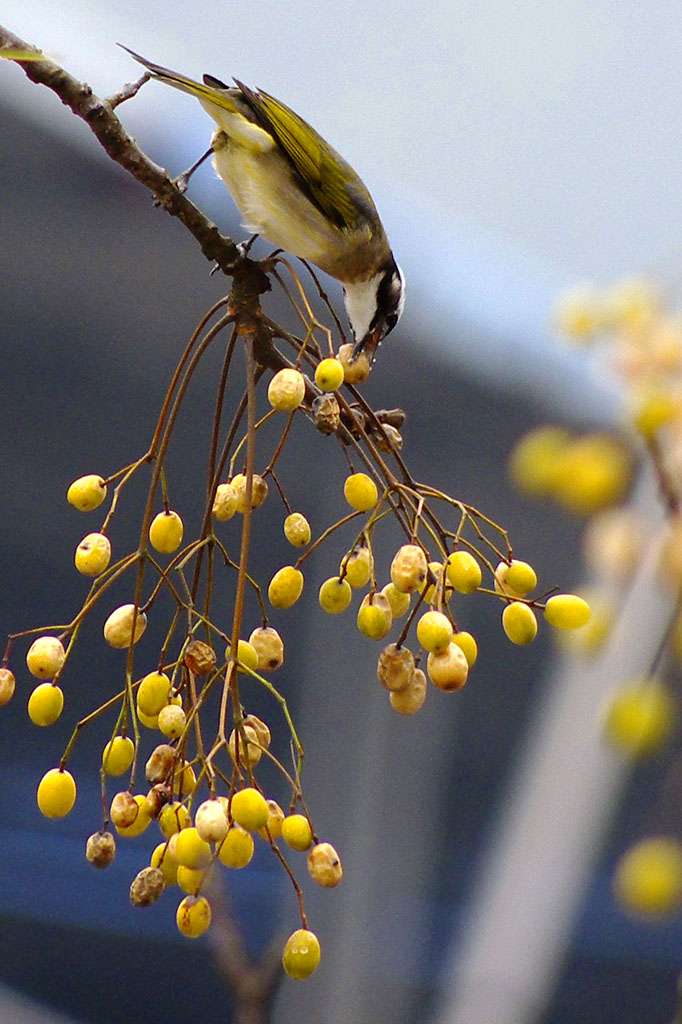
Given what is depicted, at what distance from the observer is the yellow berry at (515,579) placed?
90 cm

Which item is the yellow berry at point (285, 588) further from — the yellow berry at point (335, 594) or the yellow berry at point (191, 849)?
the yellow berry at point (191, 849)

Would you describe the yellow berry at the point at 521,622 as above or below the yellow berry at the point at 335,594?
above

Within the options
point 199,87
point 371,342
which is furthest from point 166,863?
point 199,87

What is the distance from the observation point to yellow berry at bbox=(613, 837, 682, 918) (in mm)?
910

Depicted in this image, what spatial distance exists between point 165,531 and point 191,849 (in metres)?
0.27

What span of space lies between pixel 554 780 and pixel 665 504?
296 mm

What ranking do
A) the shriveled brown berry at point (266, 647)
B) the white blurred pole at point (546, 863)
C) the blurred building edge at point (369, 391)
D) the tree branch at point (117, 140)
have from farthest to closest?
1. the blurred building edge at point (369, 391)
2. the shriveled brown berry at point (266, 647)
3. the tree branch at point (117, 140)
4. the white blurred pole at point (546, 863)

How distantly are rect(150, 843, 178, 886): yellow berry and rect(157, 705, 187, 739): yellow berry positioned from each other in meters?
0.09

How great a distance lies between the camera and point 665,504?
884 millimetres

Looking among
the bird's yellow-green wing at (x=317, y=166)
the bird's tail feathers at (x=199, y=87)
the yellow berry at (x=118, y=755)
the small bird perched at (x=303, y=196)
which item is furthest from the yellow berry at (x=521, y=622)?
the bird's yellow-green wing at (x=317, y=166)

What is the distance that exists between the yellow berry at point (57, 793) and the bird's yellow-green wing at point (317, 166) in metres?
1.00

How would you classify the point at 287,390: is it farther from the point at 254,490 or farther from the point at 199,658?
the point at 199,658

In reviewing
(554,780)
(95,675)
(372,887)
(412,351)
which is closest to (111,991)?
(95,675)

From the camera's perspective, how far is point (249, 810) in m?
0.75
